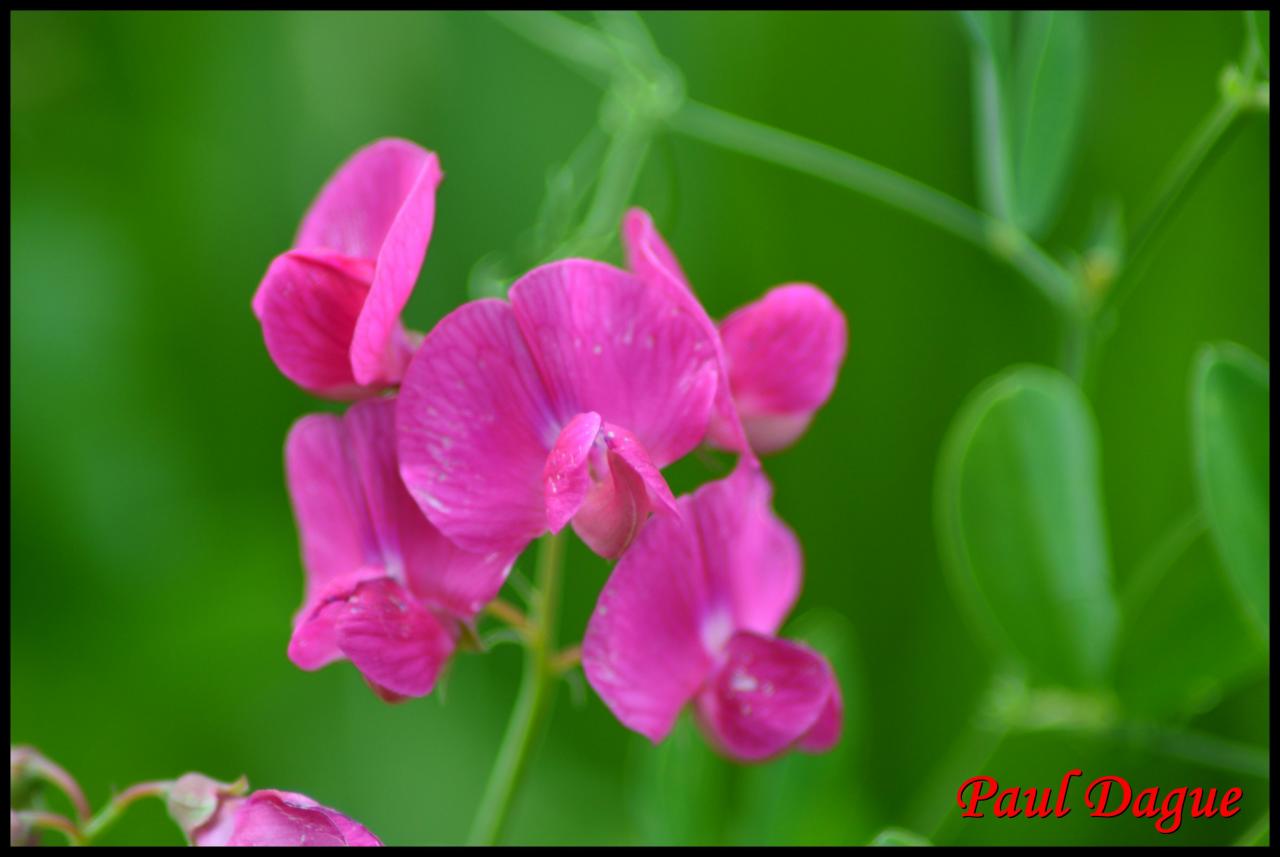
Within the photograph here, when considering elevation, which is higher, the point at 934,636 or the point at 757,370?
the point at 757,370

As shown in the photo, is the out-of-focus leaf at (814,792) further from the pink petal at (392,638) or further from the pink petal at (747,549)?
the pink petal at (392,638)

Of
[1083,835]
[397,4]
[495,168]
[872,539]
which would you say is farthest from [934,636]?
[397,4]

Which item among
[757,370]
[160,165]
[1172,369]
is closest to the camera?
[757,370]

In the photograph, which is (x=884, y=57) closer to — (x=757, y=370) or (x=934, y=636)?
(x=934, y=636)

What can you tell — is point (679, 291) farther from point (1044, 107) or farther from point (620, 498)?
point (1044, 107)

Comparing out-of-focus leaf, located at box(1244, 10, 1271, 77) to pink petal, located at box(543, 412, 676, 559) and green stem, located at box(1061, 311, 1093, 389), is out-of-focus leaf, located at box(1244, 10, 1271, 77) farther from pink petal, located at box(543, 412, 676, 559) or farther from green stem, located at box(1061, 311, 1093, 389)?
pink petal, located at box(543, 412, 676, 559)

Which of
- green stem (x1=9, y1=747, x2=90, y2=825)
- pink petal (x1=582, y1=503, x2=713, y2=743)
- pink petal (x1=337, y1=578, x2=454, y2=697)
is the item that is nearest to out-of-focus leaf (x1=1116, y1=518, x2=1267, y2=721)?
pink petal (x1=582, y1=503, x2=713, y2=743)

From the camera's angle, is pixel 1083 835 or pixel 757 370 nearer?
pixel 757 370
